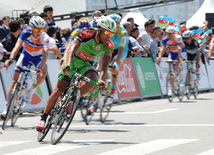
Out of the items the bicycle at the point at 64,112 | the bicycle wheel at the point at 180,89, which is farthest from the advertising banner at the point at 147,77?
the bicycle at the point at 64,112

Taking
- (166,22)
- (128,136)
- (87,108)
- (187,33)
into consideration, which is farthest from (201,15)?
(128,136)

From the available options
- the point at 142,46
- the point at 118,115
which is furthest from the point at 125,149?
the point at 142,46

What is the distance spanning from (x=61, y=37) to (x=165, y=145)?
8288mm

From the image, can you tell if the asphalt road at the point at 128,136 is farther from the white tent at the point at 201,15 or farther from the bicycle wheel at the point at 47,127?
the white tent at the point at 201,15

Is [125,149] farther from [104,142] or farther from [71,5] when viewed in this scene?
[71,5]

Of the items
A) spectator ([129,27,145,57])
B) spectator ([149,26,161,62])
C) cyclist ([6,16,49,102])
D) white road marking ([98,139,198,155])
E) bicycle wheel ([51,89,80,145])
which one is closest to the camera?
white road marking ([98,139,198,155])

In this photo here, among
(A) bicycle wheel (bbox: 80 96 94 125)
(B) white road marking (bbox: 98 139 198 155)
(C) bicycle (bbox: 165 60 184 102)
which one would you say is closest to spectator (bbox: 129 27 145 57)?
(C) bicycle (bbox: 165 60 184 102)

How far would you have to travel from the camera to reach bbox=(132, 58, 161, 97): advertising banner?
16562 millimetres

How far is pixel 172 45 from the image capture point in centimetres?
1611

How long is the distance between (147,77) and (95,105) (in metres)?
6.63

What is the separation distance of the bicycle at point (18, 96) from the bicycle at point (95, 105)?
1.20 meters

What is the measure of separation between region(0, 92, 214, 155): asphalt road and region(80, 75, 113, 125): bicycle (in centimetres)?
19

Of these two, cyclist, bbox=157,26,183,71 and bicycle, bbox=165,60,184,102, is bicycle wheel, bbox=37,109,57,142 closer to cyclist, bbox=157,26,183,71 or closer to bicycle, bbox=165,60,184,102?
bicycle, bbox=165,60,184,102

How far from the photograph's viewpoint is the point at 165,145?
7074 millimetres
